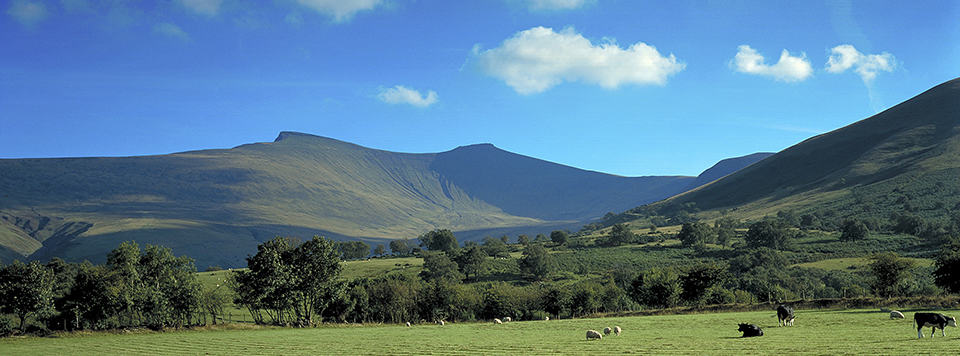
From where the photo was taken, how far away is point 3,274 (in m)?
73.4

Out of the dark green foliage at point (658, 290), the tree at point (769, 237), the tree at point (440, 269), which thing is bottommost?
the dark green foliage at point (658, 290)

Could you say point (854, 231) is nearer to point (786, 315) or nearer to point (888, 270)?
point (888, 270)

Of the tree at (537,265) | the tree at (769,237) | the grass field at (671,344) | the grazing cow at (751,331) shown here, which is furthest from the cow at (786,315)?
the tree at (769,237)

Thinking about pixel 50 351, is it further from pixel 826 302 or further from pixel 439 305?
pixel 826 302

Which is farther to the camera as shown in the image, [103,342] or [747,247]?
[747,247]

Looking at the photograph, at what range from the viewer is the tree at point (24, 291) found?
235ft

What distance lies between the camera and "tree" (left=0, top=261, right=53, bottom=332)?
235 ft

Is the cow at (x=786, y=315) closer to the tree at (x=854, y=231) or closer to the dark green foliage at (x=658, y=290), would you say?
the dark green foliage at (x=658, y=290)

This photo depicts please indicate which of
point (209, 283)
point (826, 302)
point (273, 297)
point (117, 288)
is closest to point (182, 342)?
point (273, 297)

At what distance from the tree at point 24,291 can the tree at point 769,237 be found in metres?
145

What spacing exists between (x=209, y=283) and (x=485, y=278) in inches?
2324

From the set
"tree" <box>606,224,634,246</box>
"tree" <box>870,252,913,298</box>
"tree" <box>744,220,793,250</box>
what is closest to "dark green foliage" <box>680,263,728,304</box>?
"tree" <box>870,252,913,298</box>

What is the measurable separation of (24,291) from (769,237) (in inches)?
5830

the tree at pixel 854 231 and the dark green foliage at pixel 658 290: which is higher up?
the tree at pixel 854 231
